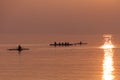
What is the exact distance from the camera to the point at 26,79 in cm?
6072

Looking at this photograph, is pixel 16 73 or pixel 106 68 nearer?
pixel 16 73

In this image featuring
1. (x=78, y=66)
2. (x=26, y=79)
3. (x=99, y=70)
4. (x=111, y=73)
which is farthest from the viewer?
(x=78, y=66)

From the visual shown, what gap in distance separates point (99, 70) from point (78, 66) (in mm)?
6871

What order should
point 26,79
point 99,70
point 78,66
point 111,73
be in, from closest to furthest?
1. point 26,79
2. point 111,73
3. point 99,70
4. point 78,66

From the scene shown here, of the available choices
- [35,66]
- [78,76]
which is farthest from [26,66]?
[78,76]

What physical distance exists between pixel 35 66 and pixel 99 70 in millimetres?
11050

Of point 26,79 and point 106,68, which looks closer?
point 26,79

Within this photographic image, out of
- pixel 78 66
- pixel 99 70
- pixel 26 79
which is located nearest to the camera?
pixel 26 79

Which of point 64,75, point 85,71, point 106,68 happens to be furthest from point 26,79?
point 106,68

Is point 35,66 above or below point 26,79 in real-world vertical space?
above

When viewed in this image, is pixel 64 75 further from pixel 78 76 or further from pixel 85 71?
pixel 85 71

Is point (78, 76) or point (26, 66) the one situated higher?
point (26, 66)

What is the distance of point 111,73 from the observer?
2640 inches

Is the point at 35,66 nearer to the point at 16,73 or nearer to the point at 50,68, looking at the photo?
the point at 50,68
